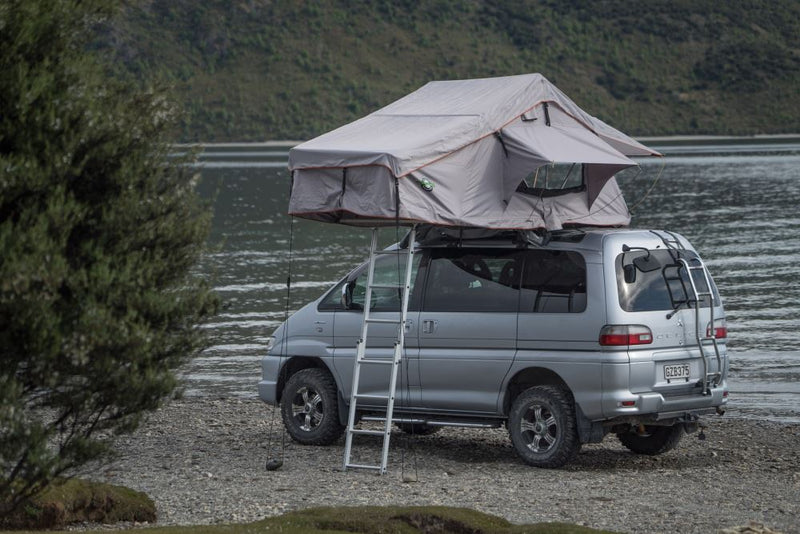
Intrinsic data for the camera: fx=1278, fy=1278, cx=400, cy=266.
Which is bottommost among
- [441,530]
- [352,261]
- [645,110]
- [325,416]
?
[441,530]

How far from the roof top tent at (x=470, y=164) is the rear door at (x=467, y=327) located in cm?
61

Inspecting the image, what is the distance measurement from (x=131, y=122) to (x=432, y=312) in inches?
208

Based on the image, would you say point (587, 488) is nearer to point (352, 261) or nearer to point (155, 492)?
point (155, 492)

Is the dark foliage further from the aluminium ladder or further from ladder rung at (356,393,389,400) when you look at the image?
ladder rung at (356,393,389,400)

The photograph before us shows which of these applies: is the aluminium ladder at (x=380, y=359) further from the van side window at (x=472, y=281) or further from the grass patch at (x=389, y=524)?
the grass patch at (x=389, y=524)

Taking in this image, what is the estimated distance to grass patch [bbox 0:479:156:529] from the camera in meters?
9.52

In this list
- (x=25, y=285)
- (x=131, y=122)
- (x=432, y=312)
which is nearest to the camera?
(x=25, y=285)

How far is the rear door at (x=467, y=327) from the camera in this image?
12039 mm

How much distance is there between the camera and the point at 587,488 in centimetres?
1087

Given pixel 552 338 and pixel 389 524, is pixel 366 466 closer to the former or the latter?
pixel 552 338

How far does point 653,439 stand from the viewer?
13047 millimetres

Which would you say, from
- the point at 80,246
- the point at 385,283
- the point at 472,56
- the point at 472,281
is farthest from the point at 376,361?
the point at 472,56

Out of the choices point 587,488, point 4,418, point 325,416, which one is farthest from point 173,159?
point 325,416

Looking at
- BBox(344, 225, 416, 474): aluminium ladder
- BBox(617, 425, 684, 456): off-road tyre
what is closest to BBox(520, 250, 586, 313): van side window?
BBox(344, 225, 416, 474): aluminium ladder
